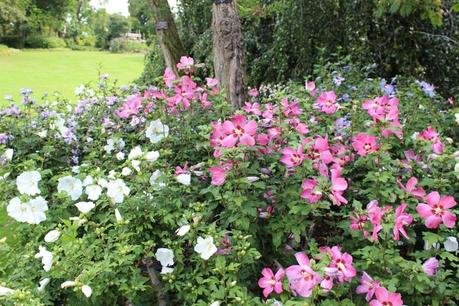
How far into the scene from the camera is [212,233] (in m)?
1.45

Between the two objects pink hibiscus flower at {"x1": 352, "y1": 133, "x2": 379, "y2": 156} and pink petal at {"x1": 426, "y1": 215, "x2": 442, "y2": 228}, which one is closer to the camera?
pink petal at {"x1": 426, "y1": 215, "x2": 442, "y2": 228}

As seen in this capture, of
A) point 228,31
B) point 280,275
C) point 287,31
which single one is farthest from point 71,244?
point 287,31

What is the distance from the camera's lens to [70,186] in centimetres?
181

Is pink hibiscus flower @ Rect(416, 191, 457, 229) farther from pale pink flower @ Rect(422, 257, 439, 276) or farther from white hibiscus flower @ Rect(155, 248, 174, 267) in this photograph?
white hibiscus flower @ Rect(155, 248, 174, 267)

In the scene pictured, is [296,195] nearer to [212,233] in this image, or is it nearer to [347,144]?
[212,233]

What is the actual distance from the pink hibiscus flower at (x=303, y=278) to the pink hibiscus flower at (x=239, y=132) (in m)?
0.45

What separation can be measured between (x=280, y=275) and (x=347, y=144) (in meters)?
0.83

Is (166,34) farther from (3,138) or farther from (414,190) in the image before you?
(414,190)

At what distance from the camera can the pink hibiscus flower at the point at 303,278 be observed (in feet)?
4.27

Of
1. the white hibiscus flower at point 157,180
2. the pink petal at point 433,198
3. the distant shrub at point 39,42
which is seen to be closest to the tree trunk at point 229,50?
the white hibiscus flower at point 157,180

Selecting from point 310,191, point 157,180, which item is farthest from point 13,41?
point 310,191

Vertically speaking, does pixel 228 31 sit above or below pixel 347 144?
above

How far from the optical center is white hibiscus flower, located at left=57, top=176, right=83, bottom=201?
1776 mm

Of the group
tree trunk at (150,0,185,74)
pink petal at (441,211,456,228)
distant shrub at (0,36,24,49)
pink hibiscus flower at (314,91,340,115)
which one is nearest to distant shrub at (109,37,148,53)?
distant shrub at (0,36,24,49)
